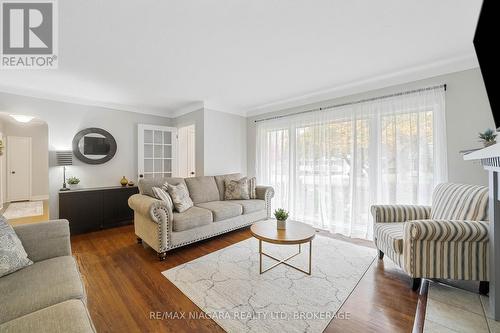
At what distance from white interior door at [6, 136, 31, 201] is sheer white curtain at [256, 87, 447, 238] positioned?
7.37m

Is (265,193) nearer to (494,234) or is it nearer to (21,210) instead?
(494,234)

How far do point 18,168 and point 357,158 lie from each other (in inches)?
355

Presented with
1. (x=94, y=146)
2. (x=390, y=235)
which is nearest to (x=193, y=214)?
(x=390, y=235)

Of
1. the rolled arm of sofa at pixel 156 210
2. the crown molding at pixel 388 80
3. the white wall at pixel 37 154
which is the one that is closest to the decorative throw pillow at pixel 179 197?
the rolled arm of sofa at pixel 156 210

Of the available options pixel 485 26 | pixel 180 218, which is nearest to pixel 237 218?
pixel 180 218

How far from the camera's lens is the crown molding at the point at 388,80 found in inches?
96.6

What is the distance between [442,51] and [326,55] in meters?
1.32

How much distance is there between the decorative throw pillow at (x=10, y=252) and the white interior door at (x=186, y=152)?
12.0ft

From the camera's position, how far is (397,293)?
186 centimetres

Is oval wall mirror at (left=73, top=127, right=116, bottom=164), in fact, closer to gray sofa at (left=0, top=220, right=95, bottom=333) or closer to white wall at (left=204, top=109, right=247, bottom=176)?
white wall at (left=204, top=109, right=247, bottom=176)

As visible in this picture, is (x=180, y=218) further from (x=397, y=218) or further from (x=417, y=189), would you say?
(x=417, y=189)

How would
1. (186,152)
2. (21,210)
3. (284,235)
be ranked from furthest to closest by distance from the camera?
(186,152) → (21,210) → (284,235)

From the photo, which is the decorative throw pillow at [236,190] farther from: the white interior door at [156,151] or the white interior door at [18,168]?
the white interior door at [18,168]

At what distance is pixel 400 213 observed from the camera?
8.05ft
